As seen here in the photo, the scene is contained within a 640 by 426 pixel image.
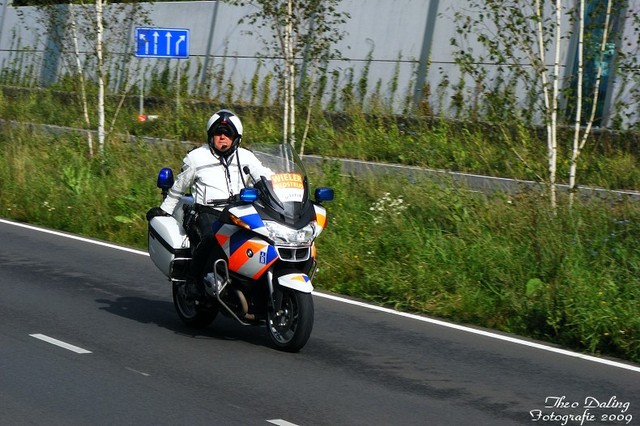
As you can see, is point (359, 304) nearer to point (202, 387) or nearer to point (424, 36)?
point (202, 387)

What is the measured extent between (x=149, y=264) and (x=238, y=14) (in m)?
15.6

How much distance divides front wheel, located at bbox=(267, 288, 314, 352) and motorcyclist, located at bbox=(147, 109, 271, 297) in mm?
834

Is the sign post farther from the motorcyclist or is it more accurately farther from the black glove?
the motorcyclist

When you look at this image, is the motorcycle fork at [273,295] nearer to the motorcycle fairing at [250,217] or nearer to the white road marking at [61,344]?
the motorcycle fairing at [250,217]

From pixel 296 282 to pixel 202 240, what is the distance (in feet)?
3.63

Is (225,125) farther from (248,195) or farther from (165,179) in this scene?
(248,195)

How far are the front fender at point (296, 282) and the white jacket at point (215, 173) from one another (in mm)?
1185

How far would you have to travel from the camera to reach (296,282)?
858 cm

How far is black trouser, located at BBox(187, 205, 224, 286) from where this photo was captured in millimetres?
9258

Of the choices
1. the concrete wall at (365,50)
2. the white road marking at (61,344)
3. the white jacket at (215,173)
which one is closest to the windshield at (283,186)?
the white jacket at (215,173)

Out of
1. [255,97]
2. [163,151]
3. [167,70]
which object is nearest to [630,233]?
[163,151]

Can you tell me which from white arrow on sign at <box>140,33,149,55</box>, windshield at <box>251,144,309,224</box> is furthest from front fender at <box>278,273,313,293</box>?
white arrow on sign at <box>140,33,149,55</box>

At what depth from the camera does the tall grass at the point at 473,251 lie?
403 inches

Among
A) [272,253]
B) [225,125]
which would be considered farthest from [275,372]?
[225,125]
